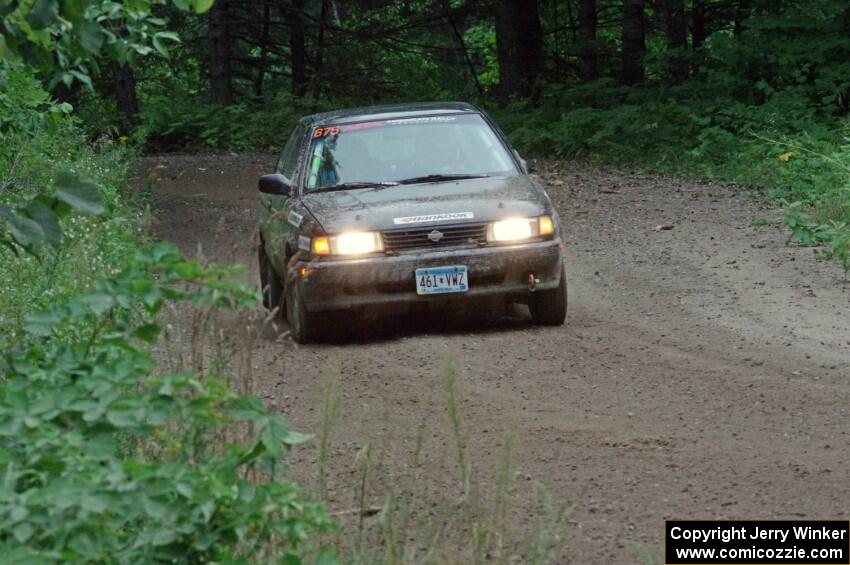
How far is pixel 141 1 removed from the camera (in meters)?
5.85

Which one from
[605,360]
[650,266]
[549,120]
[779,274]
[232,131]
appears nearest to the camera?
[605,360]

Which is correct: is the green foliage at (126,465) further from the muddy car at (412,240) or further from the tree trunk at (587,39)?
the tree trunk at (587,39)

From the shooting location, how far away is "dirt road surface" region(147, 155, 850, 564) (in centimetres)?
658

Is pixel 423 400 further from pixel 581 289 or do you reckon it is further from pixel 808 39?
pixel 808 39

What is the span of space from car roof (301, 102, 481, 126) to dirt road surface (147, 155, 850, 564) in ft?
5.73

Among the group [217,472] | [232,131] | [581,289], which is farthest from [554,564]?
Answer: [232,131]

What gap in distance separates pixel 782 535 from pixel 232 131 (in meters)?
25.6

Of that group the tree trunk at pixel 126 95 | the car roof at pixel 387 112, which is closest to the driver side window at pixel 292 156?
the car roof at pixel 387 112

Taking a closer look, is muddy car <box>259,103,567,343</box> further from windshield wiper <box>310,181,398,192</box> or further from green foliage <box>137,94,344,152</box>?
Result: green foliage <box>137,94,344,152</box>

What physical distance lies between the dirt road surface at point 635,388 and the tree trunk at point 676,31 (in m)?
11.7

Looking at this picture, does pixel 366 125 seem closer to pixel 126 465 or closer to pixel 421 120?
pixel 421 120

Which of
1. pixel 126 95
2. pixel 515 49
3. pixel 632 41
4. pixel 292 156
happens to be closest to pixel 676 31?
pixel 632 41

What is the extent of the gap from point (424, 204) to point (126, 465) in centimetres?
702

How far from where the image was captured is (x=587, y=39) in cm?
3291
